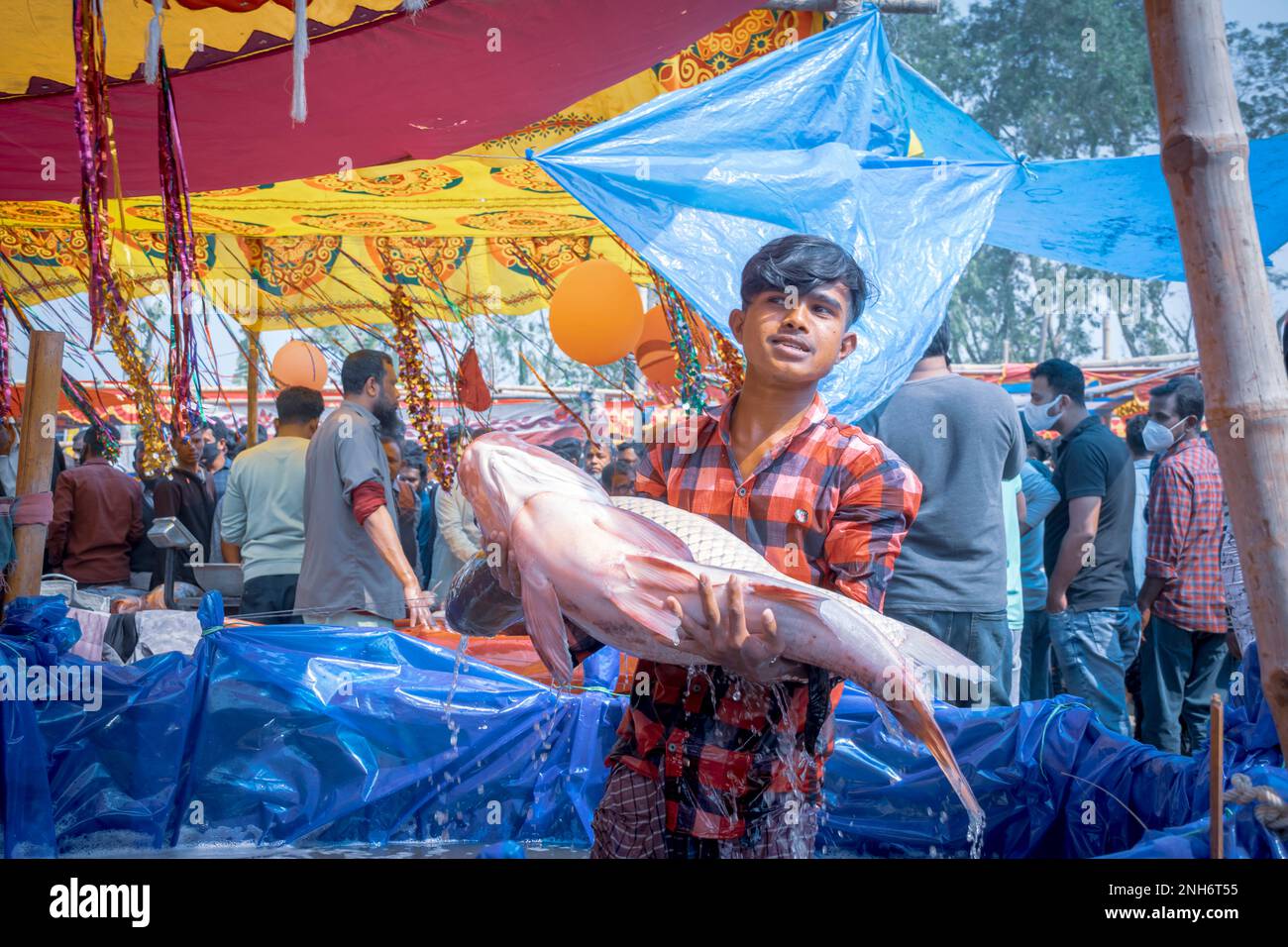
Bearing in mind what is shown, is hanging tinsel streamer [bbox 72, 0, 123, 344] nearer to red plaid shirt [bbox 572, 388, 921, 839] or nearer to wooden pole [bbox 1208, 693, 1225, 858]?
red plaid shirt [bbox 572, 388, 921, 839]

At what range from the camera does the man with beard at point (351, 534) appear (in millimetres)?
3709

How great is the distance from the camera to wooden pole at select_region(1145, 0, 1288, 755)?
1.35 meters

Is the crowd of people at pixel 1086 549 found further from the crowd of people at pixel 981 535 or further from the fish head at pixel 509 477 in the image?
the fish head at pixel 509 477

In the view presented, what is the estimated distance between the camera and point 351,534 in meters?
3.81

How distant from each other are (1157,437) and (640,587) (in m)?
4.53

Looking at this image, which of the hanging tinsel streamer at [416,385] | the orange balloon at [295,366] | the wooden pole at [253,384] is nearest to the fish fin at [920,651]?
the hanging tinsel streamer at [416,385]

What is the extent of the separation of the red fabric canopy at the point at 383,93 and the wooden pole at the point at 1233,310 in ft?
7.75

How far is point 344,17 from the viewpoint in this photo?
3.60 m

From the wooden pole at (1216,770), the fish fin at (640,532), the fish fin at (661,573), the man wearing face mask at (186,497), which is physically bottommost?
the wooden pole at (1216,770)

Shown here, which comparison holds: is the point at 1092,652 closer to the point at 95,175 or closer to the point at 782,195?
the point at 782,195
